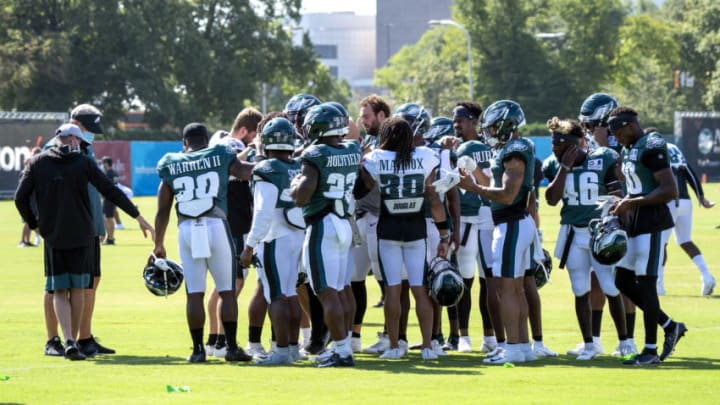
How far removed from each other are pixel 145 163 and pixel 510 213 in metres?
51.4

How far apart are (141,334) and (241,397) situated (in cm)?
519

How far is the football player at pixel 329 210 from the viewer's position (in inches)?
468

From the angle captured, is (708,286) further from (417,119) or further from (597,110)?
(417,119)

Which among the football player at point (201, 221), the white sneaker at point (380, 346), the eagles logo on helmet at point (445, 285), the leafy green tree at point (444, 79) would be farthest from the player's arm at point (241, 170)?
the leafy green tree at point (444, 79)

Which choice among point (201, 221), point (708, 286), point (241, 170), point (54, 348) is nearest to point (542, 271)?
point (241, 170)

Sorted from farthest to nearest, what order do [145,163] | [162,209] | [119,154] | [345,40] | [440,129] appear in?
[345,40] → [145,163] → [119,154] → [440,129] → [162,209]

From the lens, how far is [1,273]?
923 inches

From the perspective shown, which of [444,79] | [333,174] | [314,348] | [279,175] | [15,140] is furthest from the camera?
[444,79]

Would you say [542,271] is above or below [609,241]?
below

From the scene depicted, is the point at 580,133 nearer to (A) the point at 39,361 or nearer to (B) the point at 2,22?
(A) the point at 39,361

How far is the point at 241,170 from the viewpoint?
12.6 metres

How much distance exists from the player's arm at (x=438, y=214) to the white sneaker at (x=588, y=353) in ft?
5.16

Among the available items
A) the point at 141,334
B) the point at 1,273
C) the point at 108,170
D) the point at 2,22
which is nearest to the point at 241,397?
the point at 141,334

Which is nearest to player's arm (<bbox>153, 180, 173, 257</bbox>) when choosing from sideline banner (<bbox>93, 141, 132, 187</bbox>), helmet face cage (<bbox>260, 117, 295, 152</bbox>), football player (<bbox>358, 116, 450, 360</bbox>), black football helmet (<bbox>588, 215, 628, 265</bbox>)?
helmet face cage (<bbox>260, 117, 295, 152</bbox>)
